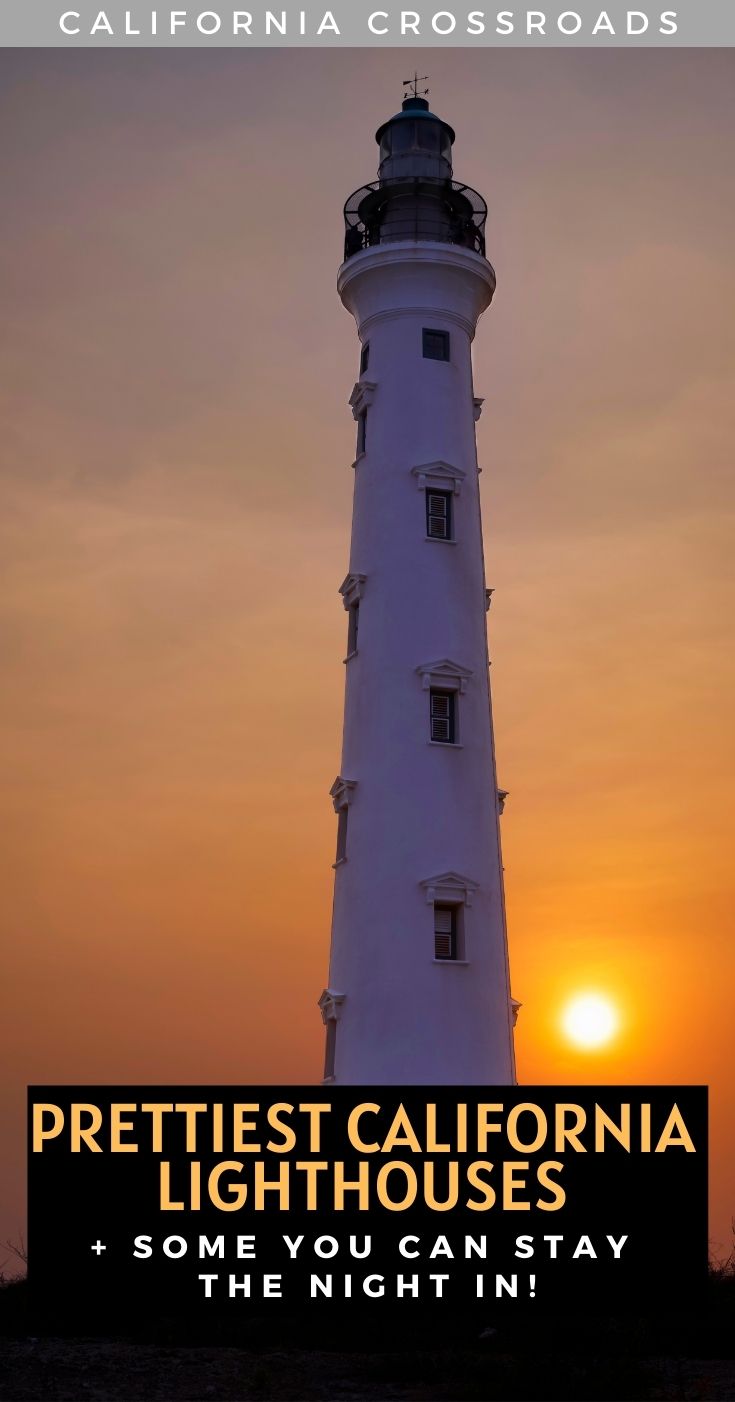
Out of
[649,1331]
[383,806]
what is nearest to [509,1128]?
[649,1331]

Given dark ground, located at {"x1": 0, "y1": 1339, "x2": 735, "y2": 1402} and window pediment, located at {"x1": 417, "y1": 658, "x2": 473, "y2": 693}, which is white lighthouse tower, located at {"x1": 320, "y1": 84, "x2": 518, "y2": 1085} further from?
dark ground, located at {"x1": 0, "y1": 1339, "x2": 735, "y2": 1402}

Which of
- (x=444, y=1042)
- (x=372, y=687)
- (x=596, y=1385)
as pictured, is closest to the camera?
(x=596, y=1385)

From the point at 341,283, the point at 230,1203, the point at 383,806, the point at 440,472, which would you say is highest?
the point at 341,283

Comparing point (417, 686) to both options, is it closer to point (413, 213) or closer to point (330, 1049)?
→ point (330, 1049)

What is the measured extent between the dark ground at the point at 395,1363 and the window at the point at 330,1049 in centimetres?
1020

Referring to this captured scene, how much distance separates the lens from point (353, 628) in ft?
144

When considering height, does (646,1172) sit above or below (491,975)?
below

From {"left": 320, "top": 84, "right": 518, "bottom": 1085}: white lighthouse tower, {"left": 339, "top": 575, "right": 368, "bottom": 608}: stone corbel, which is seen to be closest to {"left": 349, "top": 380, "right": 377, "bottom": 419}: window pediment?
{"left": 320, "top": 84, "right": 518, "bottom": 1085}: white lighthouse tower

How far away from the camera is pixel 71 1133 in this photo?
3103 cm

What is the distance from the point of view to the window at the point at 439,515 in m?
43.3

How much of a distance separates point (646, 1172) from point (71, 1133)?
10264 mm

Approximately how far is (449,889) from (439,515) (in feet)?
30.5

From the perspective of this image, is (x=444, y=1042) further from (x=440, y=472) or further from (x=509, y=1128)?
(x=440, y=472)

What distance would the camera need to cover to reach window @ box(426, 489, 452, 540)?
43281mm
